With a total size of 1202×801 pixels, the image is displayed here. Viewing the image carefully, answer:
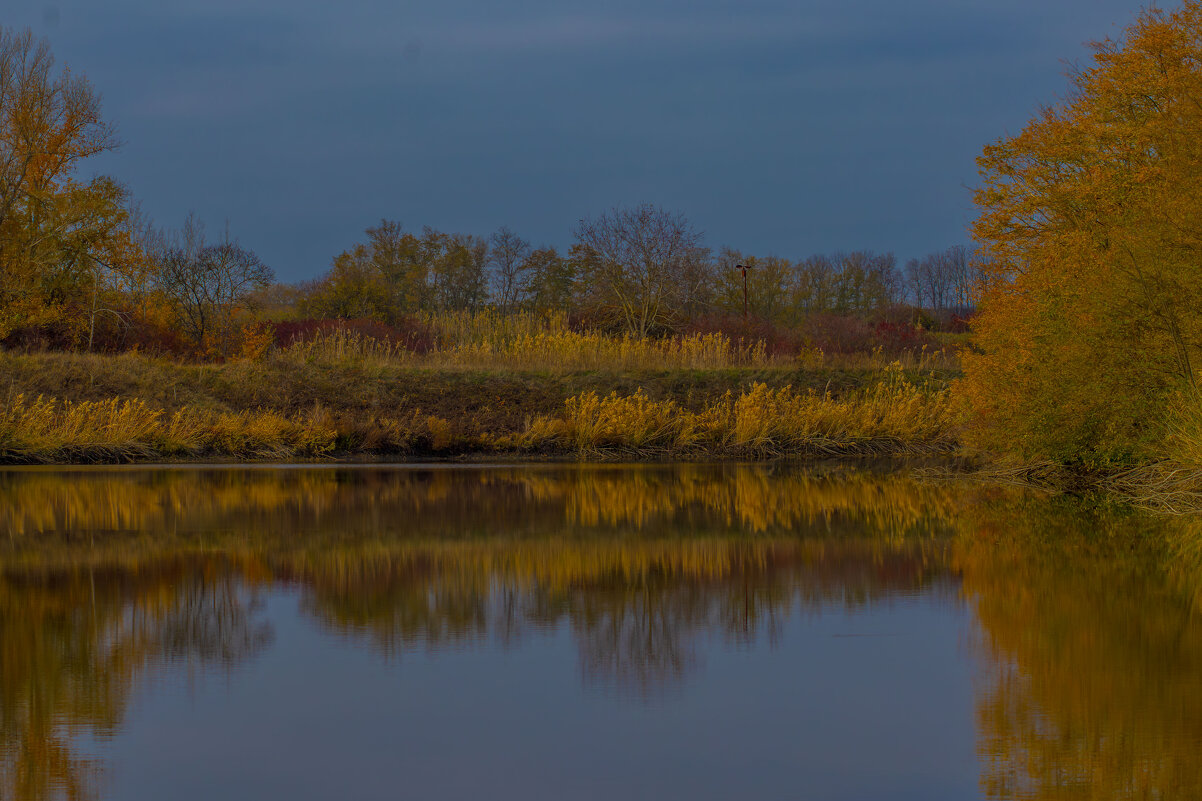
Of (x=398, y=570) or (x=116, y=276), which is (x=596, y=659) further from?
(x=116, y=276)

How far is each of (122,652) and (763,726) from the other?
144 inches

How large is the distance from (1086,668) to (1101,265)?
10.9 meters

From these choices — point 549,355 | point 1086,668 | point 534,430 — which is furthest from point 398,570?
point 549,355

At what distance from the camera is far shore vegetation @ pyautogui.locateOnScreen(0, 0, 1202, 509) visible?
15305 mm

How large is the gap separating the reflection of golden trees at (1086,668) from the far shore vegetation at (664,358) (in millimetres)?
4820

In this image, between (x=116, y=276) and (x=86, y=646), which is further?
(x=116, y=276)

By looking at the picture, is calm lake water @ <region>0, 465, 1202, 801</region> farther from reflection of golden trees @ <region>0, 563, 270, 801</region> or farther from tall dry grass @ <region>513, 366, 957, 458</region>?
tall dry grass @ <region>513, 366, 957, 458</region>

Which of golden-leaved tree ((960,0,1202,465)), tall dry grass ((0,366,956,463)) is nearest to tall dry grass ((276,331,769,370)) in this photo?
tall dry grass ((0,366,956,463))

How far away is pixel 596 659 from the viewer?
6.26 m

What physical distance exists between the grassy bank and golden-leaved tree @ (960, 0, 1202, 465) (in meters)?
6.21

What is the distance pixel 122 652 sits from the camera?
6359 millimetres

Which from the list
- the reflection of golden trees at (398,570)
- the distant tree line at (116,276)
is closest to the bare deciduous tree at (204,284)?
the distant tree line at (116,276)

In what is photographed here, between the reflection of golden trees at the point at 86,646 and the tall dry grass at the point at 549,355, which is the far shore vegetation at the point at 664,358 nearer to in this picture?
the tall dry grass at the point at 549,355

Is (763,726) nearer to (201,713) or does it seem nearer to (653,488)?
(201,713)
